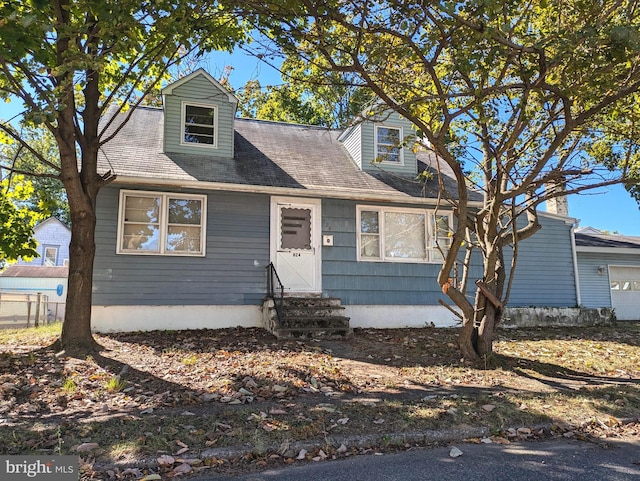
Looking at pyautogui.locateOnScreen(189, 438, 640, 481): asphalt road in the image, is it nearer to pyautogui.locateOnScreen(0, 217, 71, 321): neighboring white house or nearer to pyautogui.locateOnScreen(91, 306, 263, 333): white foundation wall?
pyautogui.locateOnScreen(91, 306, 263, 333): white foundation wall

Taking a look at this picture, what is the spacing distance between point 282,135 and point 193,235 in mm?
4845

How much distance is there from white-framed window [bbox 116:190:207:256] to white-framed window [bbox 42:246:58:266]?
84.1ft

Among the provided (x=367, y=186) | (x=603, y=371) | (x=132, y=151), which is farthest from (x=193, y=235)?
(x=603, y=371)

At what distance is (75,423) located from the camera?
12.9 ft

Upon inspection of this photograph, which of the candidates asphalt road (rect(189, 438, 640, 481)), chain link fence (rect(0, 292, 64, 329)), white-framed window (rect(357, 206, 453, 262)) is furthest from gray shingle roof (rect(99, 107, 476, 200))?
chain link fence (rect(0, 292, 64, 329))

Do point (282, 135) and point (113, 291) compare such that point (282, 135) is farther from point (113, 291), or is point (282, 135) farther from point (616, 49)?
point (616, 49)

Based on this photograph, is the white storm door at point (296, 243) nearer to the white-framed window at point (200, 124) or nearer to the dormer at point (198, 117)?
the dormer at point (198, 117)

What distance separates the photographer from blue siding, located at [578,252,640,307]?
14.9 metres

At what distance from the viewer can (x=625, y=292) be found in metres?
15.4

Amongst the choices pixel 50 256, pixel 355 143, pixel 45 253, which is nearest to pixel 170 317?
pixel 355 143

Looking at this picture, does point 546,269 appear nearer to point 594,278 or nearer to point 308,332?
point 594,278

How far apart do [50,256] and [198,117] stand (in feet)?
84.9

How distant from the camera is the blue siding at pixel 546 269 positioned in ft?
39.3

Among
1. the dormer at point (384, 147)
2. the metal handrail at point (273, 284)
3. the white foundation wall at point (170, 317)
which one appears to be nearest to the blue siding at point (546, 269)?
the dormer at point (384, 147)
